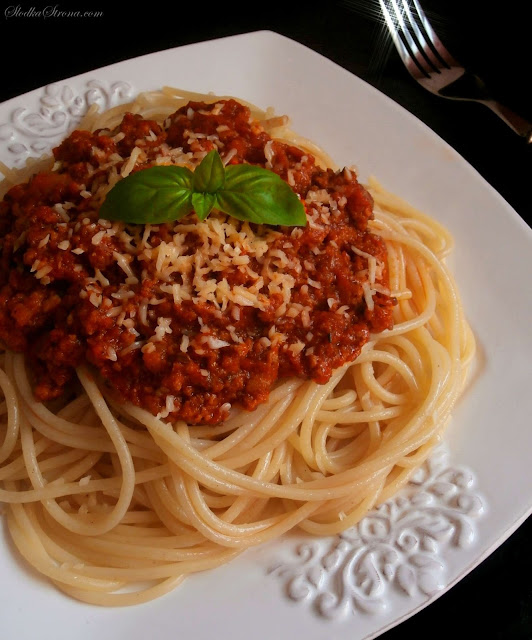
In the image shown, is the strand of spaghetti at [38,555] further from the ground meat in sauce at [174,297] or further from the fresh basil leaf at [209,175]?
the fresh basil leaf at [209,175]

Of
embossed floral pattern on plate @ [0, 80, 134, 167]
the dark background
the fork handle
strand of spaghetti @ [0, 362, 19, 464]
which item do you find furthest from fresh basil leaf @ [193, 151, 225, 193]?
the fork handle

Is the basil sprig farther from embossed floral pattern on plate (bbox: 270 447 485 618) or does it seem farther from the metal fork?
the metal fork

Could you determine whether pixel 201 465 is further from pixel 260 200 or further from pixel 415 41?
pixel 415 41

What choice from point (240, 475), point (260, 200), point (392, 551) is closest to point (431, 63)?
point (260, 200)

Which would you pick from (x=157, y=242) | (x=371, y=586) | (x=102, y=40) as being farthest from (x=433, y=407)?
(x=102, y=40)

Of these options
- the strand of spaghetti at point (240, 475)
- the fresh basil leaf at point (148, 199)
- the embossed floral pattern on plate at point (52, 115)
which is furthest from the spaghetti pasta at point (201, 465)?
the embossed floral pattern on plate at point (52, 115)

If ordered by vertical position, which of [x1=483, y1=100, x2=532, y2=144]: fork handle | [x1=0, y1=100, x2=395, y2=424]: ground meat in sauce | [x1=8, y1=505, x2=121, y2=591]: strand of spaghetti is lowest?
[x1=8, y1=505, x2=121, y2=591]: strand of spaghetti
